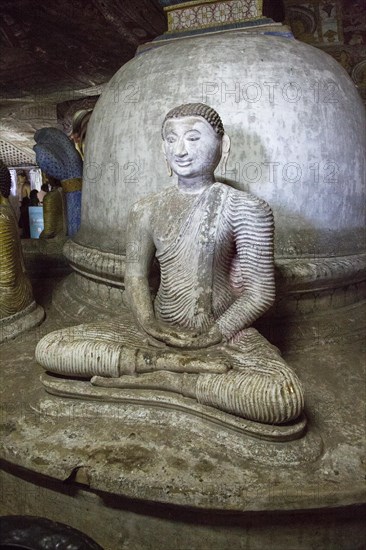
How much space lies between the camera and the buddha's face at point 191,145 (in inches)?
84.7

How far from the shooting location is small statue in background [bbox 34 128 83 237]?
4.52 meters

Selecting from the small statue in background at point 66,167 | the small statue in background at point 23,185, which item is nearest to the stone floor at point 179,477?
the small statue in background at point 66,167

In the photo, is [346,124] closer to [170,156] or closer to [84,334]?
[170,156]

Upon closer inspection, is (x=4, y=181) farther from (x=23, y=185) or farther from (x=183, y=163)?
(x=23, y=185)

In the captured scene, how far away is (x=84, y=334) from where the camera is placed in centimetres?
229

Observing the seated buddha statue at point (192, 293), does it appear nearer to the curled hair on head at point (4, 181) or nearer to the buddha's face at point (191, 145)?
the buddha's face at point (191, 145)

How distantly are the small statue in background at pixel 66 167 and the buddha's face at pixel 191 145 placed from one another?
2.50 meters

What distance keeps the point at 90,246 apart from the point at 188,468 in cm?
209

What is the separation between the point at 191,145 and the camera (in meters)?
2.16

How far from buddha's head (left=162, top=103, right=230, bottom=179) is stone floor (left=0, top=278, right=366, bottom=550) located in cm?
118

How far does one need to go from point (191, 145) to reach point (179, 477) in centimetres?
147

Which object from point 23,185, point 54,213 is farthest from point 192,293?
point 23,185

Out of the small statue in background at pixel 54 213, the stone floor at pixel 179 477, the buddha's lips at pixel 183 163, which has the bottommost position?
the stone floor at pixel 179 477

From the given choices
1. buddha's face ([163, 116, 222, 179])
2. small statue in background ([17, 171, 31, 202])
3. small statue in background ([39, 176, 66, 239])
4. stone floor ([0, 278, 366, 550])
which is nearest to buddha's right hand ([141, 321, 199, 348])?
stone floor ([0, 278, 366, 550])
